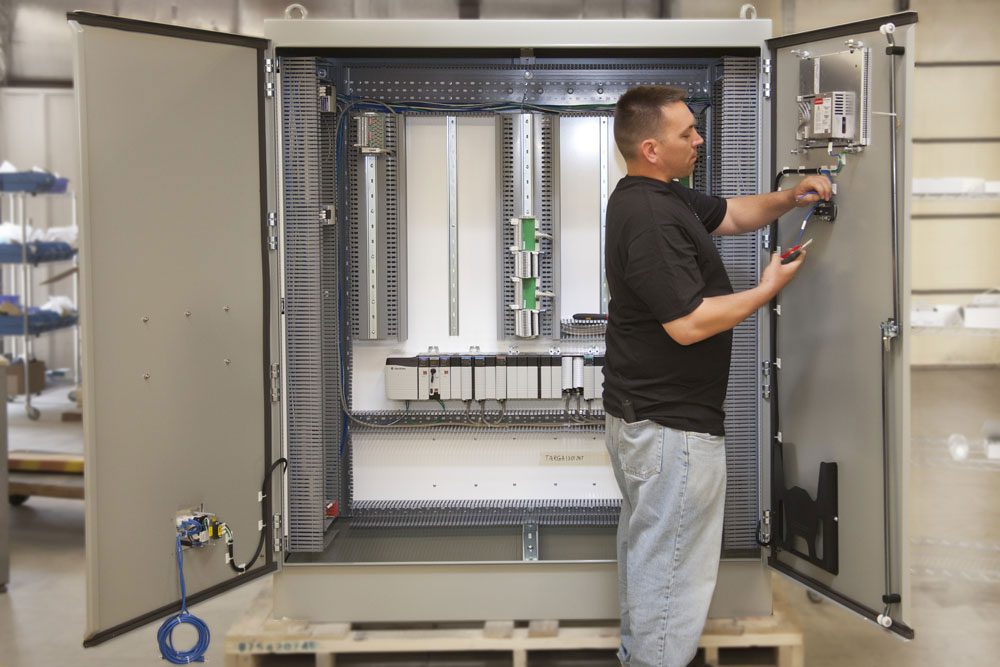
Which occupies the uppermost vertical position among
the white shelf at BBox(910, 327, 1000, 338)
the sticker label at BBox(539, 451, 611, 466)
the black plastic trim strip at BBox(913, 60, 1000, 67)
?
the black plastic trim strip at BBox(913, 60, 1000, 67)

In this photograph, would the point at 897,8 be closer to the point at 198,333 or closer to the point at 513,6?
the point at 513,6

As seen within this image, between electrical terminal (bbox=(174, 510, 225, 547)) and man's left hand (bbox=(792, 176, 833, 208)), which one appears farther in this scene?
electrical terminal (bbox=(174, 510, 225, 547))

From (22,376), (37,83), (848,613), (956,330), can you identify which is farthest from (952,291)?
(22,376)

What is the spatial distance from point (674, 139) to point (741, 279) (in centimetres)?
65

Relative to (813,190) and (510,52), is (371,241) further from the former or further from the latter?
(813,190)

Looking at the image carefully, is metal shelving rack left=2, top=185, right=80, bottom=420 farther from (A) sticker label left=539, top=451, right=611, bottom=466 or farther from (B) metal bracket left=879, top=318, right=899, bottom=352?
(B) metal bracket left=879, top=318, right=899, bottom=352

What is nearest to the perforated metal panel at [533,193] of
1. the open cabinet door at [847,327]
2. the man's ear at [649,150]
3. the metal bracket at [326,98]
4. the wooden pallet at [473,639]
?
the metal bracket at [326,98]

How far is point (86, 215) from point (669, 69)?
1865 millimetres

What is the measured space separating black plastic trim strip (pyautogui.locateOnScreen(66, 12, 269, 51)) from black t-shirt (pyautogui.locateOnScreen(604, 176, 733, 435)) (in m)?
1.13

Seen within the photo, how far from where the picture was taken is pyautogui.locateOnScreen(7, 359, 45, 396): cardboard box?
6.19 metres

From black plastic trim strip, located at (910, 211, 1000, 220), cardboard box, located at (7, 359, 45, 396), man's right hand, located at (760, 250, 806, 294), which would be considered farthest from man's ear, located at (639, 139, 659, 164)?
cardboard box, located at (7, 359, 45, 396)

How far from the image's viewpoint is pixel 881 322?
2062 millimetres

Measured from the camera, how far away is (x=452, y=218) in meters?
2.97

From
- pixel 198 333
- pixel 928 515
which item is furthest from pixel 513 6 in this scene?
pixel 928 515
